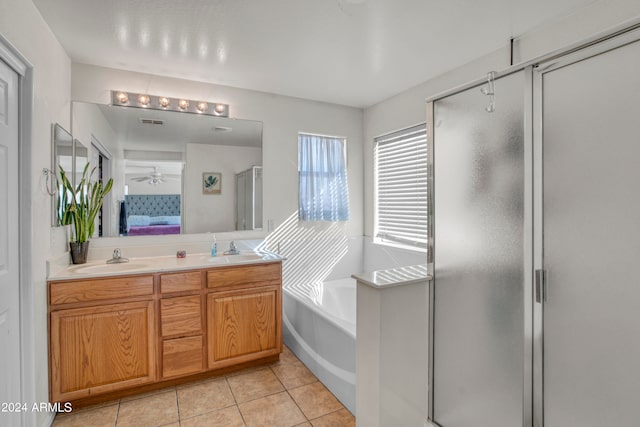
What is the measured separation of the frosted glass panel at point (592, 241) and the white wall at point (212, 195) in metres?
2.53

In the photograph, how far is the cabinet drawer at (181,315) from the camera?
7.92 ft

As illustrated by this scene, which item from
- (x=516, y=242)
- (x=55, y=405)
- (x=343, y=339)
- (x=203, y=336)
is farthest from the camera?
(x=203, y=336)

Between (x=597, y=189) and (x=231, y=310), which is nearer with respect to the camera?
(x=597, y=189)

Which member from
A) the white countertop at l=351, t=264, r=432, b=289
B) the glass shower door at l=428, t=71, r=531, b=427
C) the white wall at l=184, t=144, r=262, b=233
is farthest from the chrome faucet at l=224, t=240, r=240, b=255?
the glass shower door at l=428, t=71, r=531, b=427

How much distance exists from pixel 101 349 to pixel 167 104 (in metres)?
1.96

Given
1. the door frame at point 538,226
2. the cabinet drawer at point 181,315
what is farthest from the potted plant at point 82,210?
the door frame at point 538,226

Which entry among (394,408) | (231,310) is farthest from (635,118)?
(231,310)

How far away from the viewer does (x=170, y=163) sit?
2.98m

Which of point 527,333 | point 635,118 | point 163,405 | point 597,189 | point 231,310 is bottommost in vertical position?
point 163,405

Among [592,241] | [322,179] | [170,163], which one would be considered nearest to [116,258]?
[170,163]

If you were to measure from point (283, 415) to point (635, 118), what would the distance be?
2.30 m

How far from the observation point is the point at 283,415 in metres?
2.18

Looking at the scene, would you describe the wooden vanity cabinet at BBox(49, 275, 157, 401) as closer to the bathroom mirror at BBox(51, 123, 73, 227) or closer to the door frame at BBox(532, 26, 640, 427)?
the bathroom mirror at BBox(51, 123, 73, 227)

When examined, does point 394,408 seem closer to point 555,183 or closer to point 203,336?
point 555,183
